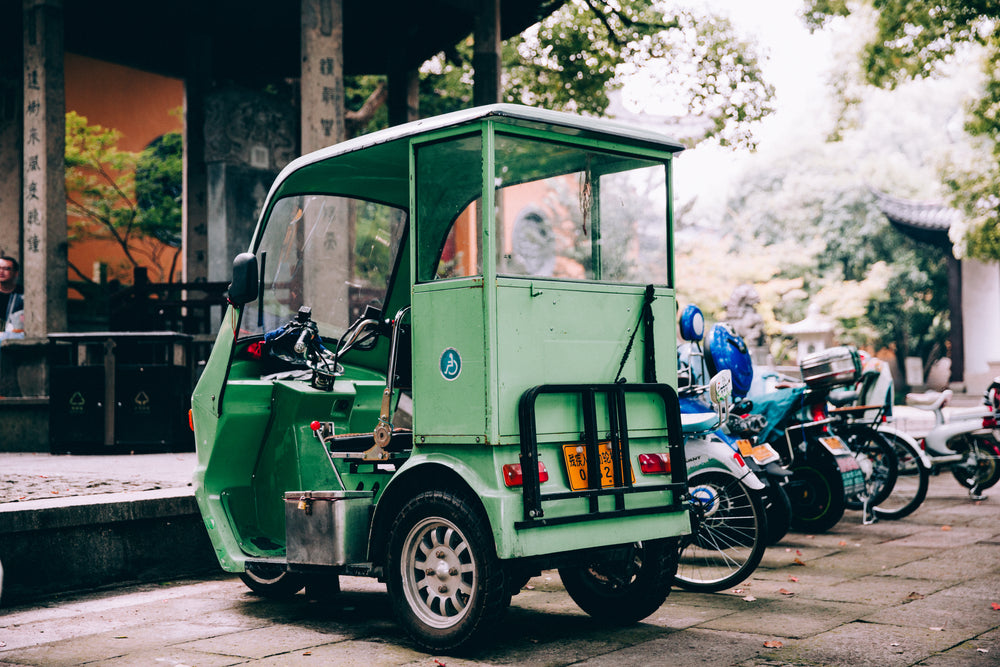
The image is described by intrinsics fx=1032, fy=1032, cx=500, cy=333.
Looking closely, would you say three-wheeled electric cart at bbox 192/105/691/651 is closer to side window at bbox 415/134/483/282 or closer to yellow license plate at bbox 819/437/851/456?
side window at bbox 415/134/483/282

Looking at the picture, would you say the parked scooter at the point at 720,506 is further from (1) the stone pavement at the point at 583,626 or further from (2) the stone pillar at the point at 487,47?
(2) the stone pillar at the point at 487,47

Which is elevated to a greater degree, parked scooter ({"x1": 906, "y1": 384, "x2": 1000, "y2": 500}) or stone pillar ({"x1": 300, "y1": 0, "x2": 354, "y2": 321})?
stone pillar ({"x1": 300, "y1": 0, "x2": 354, "y2": 321})

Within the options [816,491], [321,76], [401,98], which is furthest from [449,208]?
[401,98]

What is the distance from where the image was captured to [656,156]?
5152mm

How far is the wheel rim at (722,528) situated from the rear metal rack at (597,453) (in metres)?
1.22

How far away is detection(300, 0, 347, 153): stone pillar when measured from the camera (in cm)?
1152

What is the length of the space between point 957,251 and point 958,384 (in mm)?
7777

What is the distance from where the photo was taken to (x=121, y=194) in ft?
64.4

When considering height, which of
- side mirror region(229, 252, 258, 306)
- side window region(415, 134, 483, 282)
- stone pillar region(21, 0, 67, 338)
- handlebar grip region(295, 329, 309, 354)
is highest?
stone pillar region(21, 0, 67, 338)

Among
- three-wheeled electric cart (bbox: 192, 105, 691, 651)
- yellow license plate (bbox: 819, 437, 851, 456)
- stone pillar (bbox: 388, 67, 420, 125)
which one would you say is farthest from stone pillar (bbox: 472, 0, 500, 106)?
three-wheeled electric cart (bbox: 192, 105, 691, 651)

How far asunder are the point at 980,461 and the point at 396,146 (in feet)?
25.3

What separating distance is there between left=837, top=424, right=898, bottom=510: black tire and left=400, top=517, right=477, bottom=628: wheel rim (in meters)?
5.13

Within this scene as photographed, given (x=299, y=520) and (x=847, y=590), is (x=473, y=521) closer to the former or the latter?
(x=299, y=520)

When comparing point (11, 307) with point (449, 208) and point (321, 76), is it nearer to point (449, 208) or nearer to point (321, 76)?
point (321, 76)
